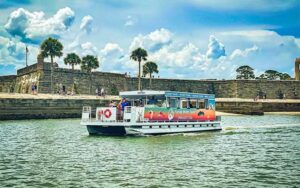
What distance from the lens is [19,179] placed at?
42.6ft

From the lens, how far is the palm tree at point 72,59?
235 ft

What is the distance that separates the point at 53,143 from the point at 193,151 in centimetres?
799

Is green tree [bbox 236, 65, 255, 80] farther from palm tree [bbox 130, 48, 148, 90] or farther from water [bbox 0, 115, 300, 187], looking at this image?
water [bbox 0, 115, 300, 187]

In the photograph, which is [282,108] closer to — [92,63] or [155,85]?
[155,85]

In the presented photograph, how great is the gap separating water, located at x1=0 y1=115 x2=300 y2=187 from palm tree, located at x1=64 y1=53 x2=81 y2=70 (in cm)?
4864

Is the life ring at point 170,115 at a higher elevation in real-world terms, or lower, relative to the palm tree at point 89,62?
lower

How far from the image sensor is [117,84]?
73000 millimetres

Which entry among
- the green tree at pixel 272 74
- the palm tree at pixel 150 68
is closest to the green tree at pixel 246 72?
the green tree at pixel 272 74

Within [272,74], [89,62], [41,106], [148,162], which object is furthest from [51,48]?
[272,74]

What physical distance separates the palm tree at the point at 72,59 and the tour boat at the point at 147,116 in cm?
4616

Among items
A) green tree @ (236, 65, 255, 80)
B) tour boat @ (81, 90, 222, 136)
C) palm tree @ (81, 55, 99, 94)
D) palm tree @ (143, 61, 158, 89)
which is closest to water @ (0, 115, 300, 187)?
tour boat @ (81, 90, 222, 136)

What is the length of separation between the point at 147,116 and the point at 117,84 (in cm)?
4849

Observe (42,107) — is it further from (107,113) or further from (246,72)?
(246,72)

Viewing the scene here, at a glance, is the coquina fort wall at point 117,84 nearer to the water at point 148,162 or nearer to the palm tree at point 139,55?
the palm tree at point 139,55
